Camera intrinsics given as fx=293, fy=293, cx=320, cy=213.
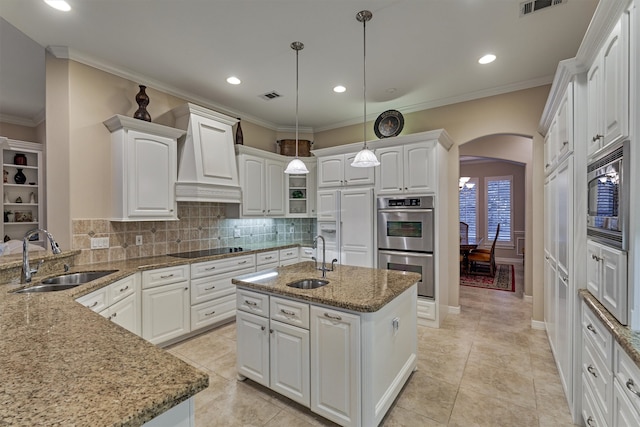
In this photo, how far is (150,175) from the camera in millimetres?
3129

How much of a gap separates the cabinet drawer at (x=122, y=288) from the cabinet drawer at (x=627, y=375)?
10.5 ft

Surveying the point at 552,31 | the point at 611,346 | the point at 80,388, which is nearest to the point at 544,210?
the point at 552,31

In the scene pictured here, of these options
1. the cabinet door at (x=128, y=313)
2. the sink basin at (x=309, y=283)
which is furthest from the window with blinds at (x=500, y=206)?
the cabinet door at (x=128, y=313)

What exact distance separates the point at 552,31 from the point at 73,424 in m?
3.79

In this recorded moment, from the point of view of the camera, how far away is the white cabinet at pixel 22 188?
4402mm

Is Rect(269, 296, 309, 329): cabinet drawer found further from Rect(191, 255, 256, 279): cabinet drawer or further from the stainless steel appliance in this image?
the stainless steel appliance

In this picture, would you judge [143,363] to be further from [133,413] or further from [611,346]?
[611,346]

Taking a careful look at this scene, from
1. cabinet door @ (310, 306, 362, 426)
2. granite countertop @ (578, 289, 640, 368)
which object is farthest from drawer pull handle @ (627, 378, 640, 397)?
cabinet door @ (310, 306, 362, 426)

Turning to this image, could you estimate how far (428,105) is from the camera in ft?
13.6

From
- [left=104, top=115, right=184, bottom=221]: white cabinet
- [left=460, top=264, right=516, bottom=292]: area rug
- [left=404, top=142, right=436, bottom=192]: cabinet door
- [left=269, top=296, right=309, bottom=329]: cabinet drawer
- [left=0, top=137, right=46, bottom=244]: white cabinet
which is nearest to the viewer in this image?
[left=269, top=296, right=309, bottom=329]: cabinet drawer

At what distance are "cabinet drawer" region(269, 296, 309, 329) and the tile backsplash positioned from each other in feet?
6.82

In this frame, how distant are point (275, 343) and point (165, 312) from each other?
153 cm

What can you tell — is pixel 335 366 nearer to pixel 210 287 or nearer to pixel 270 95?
pixel 210 287

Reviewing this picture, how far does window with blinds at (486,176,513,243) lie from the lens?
7920 mm
